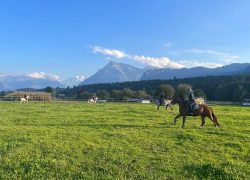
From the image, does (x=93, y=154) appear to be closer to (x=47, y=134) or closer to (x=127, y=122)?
(x=47, y=134)

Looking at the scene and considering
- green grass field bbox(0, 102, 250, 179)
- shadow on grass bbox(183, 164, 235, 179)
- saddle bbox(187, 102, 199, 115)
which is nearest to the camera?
shadow on grass bbox(183, 164, 235, 179)

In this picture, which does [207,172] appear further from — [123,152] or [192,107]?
[192,107]

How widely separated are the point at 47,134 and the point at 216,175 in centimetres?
1198

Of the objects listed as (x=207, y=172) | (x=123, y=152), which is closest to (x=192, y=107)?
(x=123, y=152)

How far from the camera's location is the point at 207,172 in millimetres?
18031

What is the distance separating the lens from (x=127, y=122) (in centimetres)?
3216

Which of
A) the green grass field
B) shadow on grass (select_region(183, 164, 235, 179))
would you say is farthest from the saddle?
shadow on grass (select_region(183, 164, 235, 179))

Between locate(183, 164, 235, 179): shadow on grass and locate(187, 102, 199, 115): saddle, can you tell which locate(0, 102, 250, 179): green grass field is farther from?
locate(187, 102, 199, 115): saddle

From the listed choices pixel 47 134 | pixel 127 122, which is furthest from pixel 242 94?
pixel 47 134

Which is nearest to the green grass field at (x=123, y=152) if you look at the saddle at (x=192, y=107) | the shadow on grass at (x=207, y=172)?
the shadow on grass at (x=207, y=172)

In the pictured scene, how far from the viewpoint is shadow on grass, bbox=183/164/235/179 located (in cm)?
1766

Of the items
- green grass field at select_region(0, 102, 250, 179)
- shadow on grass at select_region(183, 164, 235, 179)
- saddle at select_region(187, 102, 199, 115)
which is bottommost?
shadow on grass at select_region(183, 164, 235, 179)

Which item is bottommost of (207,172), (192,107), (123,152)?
(207,172)

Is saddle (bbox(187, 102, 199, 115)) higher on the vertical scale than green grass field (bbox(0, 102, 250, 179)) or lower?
higher
